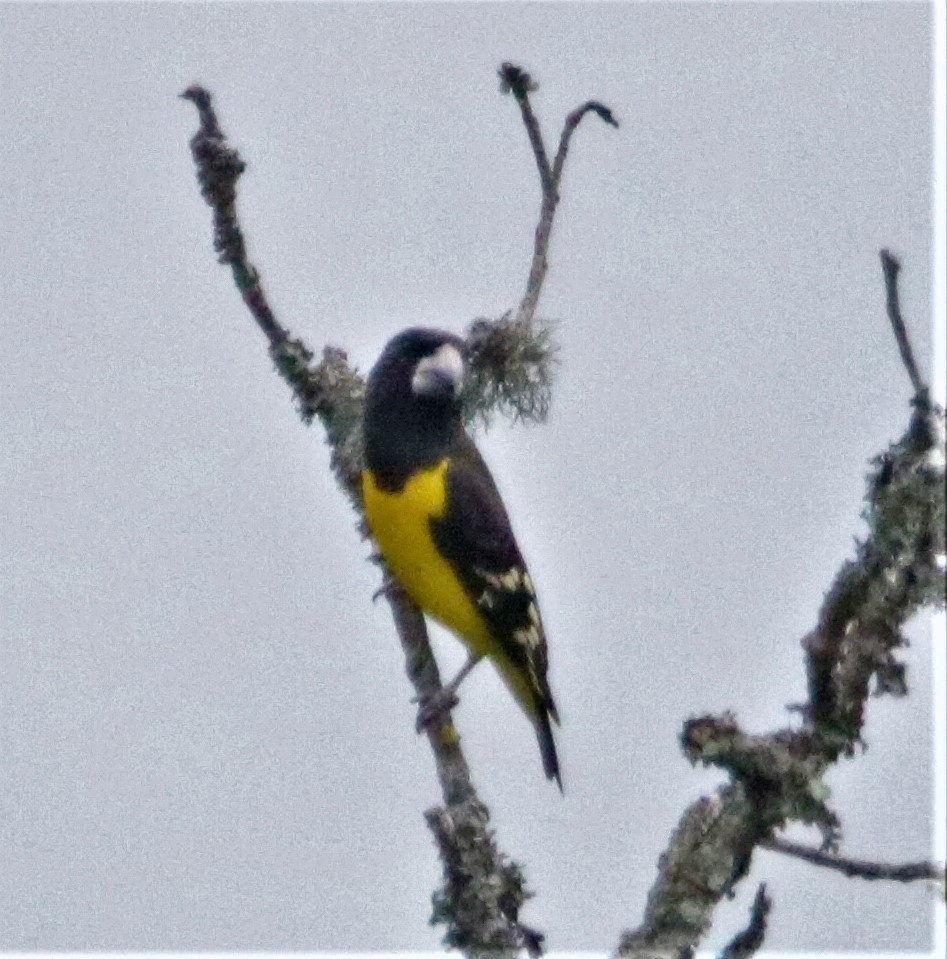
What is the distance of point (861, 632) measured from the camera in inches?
130

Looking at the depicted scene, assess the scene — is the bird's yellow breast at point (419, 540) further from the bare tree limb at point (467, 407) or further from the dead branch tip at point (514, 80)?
the dead branch tip at point (514, 80)

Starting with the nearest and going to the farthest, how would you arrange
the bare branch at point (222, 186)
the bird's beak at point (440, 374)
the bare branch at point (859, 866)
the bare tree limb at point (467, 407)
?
1. the bare branch at point (859, 866)
2. the bare tree limb at point (467, 407)
3. the bare branch at point (222, 186)
4. the bird's beak at point (440, 374)

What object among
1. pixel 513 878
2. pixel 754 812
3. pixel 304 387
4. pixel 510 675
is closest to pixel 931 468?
pixel 754 812

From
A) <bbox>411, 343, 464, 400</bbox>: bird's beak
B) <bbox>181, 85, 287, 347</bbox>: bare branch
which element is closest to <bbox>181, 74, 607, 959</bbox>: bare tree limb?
<bbox>181, 85, 287, 347</bbox>: bare branch

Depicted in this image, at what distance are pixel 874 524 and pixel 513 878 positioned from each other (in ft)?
3.69

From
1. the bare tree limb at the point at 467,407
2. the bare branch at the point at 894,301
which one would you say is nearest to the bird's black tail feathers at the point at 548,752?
the bare tree limb at the point at 467,407

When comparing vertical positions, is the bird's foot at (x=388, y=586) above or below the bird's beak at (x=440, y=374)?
below

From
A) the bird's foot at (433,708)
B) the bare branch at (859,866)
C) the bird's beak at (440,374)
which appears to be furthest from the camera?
the bird's beak at (440,374)

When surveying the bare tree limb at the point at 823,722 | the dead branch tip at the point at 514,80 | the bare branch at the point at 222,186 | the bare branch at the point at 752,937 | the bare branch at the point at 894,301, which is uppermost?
the dead branch tip at the point at 514,80

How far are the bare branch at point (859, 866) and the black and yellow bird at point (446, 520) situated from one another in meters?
1.76

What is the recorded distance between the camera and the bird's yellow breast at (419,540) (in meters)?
5.44

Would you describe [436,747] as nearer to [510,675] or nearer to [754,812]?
[754,812]

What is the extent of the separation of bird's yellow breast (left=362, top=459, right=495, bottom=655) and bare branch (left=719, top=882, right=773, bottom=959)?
2208mm

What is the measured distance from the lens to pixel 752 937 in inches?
131
